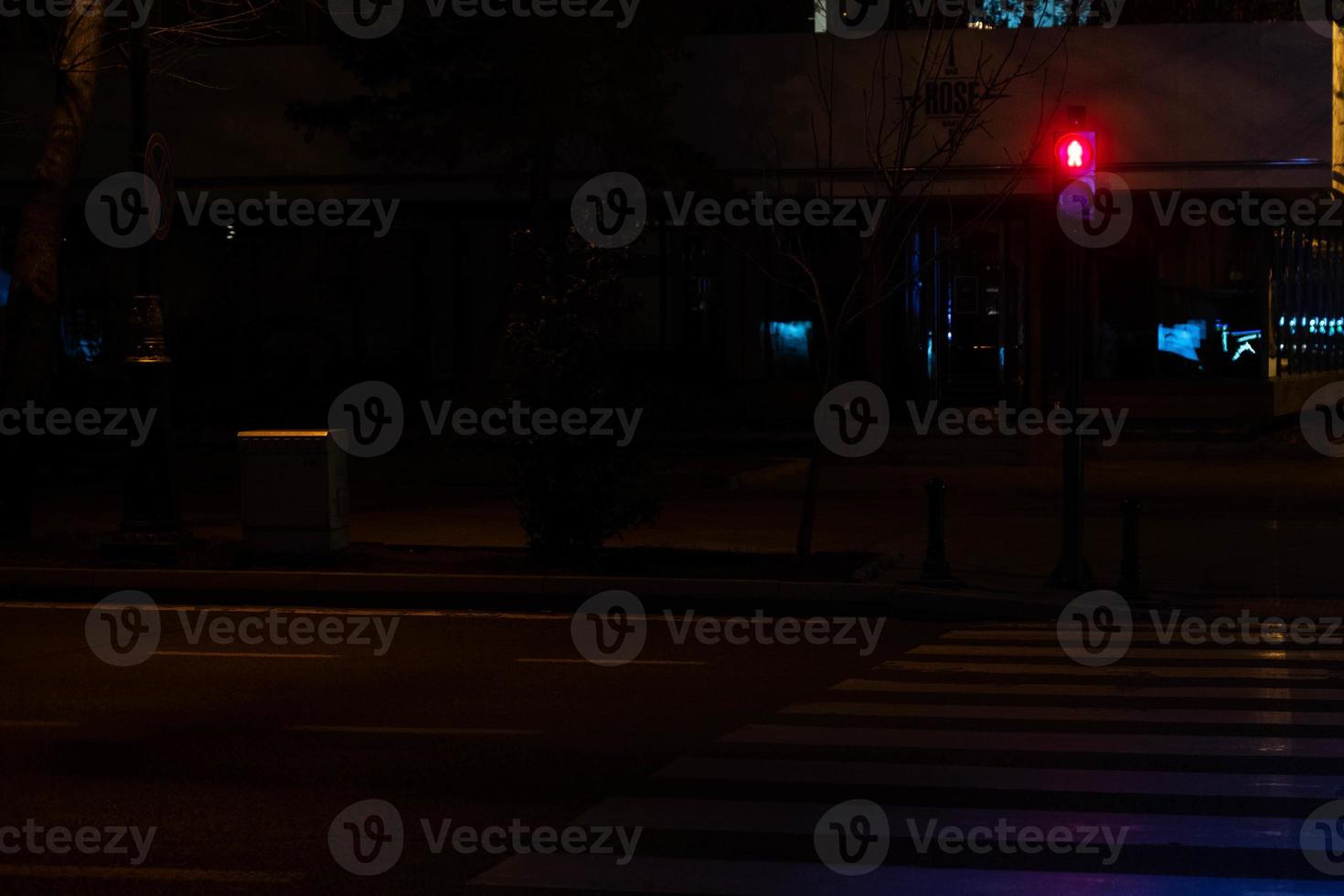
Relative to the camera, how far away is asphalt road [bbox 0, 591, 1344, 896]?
6.69m

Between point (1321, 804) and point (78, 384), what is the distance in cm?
3084

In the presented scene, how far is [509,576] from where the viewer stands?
49.1 ft

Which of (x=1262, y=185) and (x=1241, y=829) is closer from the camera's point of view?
(x=1241, y=829)

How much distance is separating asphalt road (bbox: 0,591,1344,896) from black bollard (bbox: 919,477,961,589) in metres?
1.69

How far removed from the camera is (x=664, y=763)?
8.48m

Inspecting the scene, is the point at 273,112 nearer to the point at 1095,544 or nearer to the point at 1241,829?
the point at 1095,544

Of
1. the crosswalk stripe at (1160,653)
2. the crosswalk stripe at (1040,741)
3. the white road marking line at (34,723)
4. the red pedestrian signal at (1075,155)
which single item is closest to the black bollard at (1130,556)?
the crosswalk stripe at (1160,653)

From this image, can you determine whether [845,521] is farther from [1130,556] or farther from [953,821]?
[953,821]

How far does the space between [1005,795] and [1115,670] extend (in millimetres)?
3733

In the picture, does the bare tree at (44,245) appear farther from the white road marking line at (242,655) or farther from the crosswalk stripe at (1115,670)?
the crosswalk stripe at (1115,670)

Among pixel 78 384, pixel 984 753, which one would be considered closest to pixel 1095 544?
pixel 984 753

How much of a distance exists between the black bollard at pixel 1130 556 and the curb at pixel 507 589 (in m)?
0.76

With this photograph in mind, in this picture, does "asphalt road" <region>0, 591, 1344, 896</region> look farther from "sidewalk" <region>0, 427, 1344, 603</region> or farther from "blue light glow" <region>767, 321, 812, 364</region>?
"blue light glow" <region>767, 321, 812, 364</region>

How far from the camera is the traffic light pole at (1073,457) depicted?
14.3 m
